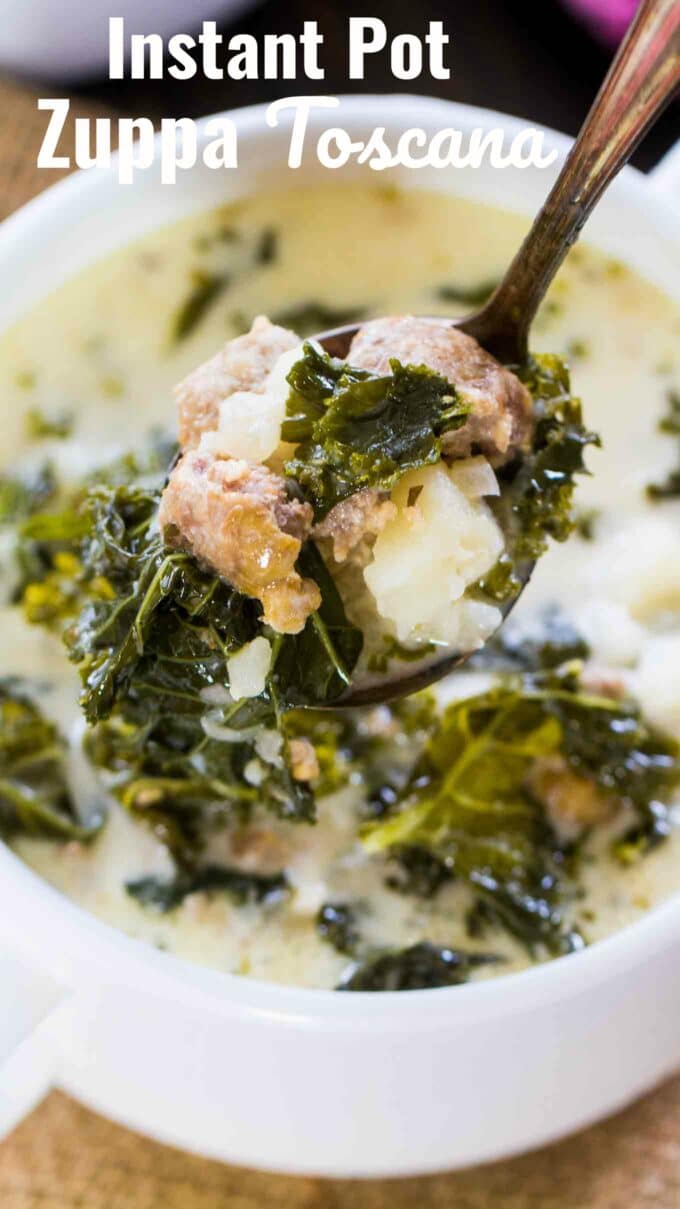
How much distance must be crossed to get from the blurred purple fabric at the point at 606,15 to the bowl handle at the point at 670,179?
20.7 inches

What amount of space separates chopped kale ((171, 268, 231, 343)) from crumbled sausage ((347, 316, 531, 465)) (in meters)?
0.67

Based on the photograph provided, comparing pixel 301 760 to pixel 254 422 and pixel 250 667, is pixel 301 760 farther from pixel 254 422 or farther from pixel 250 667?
pixel 254 422

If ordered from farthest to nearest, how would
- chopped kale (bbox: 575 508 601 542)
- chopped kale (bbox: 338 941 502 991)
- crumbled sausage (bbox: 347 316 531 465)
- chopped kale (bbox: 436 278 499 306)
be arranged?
chopped kale (bbox: 436 278 499 306)
chopped kale (bbox: 575 508 601 542)
chopped kale (bbox: 338 941 502 991)
crumbled sausage (bbox: 347 316 531 465)

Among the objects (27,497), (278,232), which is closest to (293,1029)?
(27,497)

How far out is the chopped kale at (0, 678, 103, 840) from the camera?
1654 mm

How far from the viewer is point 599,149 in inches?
47.5

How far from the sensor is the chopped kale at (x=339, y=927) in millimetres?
1591

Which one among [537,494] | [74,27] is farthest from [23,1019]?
[74,27]

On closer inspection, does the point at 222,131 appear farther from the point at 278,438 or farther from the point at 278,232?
the point at 278,438

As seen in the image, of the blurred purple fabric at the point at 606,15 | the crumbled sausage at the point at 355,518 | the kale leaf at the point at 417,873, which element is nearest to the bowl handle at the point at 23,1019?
the kale leaf at the point at 417,873

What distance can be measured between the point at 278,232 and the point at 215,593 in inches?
36.3

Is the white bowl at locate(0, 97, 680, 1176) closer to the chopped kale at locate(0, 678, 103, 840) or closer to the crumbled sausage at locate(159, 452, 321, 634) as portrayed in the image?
the chopped kale at locate(0, 678, 103, 840)

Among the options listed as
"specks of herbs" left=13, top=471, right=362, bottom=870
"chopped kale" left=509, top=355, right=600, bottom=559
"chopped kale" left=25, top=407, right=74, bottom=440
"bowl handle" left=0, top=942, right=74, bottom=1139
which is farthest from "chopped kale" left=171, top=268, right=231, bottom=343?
"bowl handle" left=0, top=942, right=74, bottom=1139

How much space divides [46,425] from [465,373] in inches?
31.2
